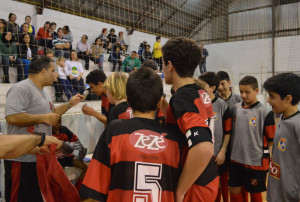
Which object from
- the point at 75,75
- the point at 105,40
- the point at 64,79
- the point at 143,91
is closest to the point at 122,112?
the point at 143,91

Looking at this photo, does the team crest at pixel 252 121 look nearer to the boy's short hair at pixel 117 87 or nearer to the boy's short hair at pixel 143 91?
the boy's short hair at pixel 117 87

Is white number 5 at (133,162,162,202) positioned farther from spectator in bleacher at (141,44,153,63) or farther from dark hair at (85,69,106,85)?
spectator in bleacher at (141,44,153,63)

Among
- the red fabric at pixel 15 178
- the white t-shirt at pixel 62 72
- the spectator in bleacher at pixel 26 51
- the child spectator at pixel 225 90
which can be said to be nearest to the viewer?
the red fabric at pixel 15 178

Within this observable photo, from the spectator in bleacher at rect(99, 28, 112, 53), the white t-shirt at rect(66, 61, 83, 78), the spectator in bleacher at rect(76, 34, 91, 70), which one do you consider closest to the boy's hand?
the white t-shirt at rect(66, 61, 83, 78)

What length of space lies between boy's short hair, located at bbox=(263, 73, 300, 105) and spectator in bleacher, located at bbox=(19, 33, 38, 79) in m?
5.22

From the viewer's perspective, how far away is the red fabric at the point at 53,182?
165 cm

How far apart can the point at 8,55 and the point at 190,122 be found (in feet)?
17.8

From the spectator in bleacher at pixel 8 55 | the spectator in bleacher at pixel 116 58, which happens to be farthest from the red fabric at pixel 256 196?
the spectator in bleacher at pixel 116 58

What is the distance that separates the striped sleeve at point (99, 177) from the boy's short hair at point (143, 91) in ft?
0.74

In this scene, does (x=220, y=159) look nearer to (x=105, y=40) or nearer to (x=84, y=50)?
(x=84, y=50)

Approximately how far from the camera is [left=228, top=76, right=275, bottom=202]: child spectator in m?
2.23

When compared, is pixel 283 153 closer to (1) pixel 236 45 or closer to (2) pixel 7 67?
(2) pixel 7 67

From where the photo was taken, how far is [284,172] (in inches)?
60.0

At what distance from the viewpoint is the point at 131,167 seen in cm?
101
